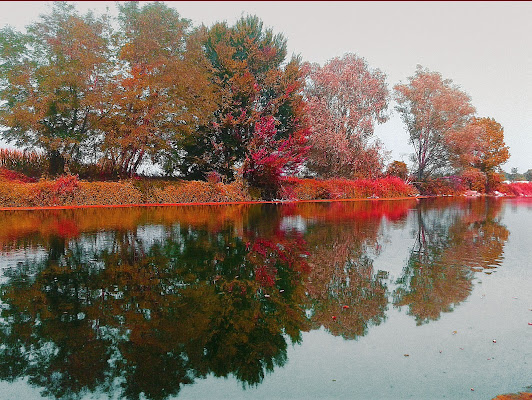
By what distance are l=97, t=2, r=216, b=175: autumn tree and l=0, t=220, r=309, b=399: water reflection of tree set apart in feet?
49.7

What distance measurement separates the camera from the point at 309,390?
3340mm

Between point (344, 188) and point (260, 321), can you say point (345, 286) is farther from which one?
point (344, 188)

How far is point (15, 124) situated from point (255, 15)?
1661 cm

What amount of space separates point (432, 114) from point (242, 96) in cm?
2413

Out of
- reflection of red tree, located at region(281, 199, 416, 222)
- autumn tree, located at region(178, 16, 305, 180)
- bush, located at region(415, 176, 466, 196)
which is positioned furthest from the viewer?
bush, located at region(415, 176, 466, 196)

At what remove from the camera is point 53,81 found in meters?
21.8

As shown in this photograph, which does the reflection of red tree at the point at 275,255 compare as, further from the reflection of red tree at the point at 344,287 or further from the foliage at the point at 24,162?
the foliage at the point at 24,162

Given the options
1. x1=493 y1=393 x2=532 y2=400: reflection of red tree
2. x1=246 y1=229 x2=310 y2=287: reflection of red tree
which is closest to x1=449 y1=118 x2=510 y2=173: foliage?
x1=246 y1=229 x2=310 y2=287: reflection of red tree

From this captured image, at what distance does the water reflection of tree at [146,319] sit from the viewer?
3584 millimetres

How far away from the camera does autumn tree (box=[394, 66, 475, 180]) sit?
1593 inches

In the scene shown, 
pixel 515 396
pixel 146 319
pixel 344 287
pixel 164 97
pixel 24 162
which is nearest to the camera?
pixel 515 396

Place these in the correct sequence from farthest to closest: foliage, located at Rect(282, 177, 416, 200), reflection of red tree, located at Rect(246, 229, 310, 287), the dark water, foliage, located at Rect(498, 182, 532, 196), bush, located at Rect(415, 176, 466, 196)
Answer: foliage, located at Rect(498, 182, 532, 196)
bush, located at Rect(415, 176, 466, 196)
foliage, located at Rect(282, 177, 416, 200)
reflection of red tree, located at Rect(246, 229, 310, 287)
the dark water

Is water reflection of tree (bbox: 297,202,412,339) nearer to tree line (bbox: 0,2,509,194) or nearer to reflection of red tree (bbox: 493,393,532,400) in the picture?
reflection of red tree (bbox: 493,393,532,400)

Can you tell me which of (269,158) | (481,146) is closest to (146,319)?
(269,158)
